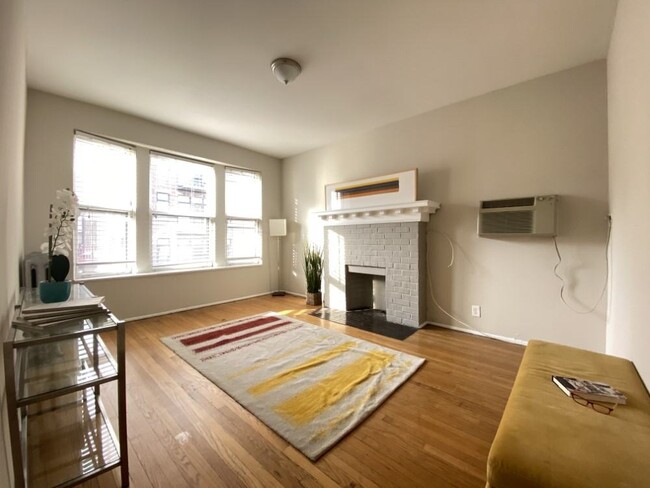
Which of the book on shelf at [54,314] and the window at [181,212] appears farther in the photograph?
the window at [181,212]

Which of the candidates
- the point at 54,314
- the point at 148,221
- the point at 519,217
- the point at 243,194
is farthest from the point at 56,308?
the point at 243,194

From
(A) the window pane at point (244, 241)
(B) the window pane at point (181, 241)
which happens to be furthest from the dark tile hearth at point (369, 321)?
(B) the window pane at point (181, 241)

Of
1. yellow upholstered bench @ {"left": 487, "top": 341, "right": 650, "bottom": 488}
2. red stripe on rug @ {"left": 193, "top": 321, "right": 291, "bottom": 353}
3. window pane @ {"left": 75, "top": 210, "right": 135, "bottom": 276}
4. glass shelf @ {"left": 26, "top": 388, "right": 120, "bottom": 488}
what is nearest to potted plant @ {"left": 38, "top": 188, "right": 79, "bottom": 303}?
glass shelf @ {"left": 26, "top": 388, "right": 120, "bottom": 488}

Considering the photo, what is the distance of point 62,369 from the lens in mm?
1314

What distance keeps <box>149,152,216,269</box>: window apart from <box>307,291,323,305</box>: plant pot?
1729mm

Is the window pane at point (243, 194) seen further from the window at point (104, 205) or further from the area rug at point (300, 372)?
the area rug at point (300, 372)

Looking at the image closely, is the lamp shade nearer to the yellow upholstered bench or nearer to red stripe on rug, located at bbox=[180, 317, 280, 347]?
red stripe on rug, located at bbox=[180, 317, 280, 347]

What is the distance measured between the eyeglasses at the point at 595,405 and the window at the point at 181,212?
14.2 feet

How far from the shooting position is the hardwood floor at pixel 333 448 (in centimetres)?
118

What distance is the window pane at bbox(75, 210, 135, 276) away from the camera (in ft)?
10.1

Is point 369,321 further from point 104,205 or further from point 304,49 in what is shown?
point 104,205

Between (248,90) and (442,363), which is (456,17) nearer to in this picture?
(248,90)

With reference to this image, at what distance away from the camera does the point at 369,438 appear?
55.6 inches

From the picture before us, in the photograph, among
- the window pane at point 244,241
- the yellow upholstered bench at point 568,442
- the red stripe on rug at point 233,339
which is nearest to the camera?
the yellow upholstered bench at point 568,442
